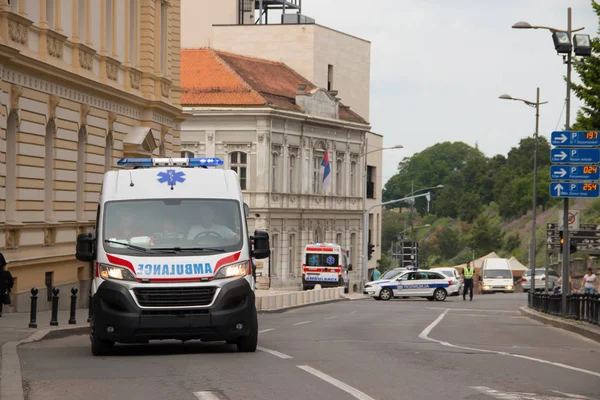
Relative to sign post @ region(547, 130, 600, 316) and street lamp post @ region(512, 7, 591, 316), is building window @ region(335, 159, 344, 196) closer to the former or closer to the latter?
street lamp post @ region(512, 7, 591, 316)

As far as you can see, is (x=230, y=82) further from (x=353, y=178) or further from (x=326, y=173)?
(x=353, y=178)

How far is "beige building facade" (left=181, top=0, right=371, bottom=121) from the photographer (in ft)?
287

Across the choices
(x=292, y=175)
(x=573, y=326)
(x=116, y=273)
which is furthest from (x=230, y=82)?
(x=116, y=273)

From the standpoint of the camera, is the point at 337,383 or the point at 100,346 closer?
the point at 337,383

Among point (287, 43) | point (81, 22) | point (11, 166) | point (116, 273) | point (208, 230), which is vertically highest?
point (287, 43)

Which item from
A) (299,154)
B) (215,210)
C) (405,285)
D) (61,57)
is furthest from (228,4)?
(215,210)

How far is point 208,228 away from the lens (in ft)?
59.0

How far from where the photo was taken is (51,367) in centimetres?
1630

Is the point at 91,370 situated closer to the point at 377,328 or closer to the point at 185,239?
the point at 185,239

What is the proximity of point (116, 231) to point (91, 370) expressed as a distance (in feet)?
8.91

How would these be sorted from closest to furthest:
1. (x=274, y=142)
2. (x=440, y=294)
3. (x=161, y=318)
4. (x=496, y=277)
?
(x=161, y=318)
(x=440, y=294)
(x=274, y=142)
(x=496, y=277)

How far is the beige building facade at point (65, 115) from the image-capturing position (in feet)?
98.4

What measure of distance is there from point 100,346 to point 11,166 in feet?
43.9

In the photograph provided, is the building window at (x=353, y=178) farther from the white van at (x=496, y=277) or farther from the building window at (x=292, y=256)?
the white van at (x=496, y=277)
